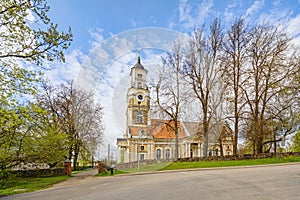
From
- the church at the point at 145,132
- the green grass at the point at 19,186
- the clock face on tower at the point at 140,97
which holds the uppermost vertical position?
the clock face on tower at the point at 140,97

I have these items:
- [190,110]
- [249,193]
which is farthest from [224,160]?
[249,193]

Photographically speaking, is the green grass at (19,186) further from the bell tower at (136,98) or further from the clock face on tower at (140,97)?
the clock face on tower at (140,97)

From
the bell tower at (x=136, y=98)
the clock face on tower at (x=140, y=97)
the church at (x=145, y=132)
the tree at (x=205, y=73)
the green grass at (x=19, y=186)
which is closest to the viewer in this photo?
the bell tower at (x=136, y=98)

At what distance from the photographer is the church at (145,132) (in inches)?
379

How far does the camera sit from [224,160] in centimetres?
1847

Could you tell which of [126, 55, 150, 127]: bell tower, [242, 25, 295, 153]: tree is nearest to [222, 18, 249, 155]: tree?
[242, 25, 295, 153]: tree

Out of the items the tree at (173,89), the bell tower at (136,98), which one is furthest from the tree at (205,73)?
the bell tower at (136,98)

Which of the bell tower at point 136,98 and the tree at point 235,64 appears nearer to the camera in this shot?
the bell tower at point 136,98

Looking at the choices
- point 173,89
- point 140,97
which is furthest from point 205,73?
point 140,97

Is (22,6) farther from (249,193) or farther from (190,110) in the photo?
(190,110)

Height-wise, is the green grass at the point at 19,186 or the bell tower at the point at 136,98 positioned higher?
the bell tower at the point at 136,98

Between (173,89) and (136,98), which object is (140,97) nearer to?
(136,98)

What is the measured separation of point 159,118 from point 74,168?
13.5 m

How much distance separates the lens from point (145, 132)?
55.7 feet
